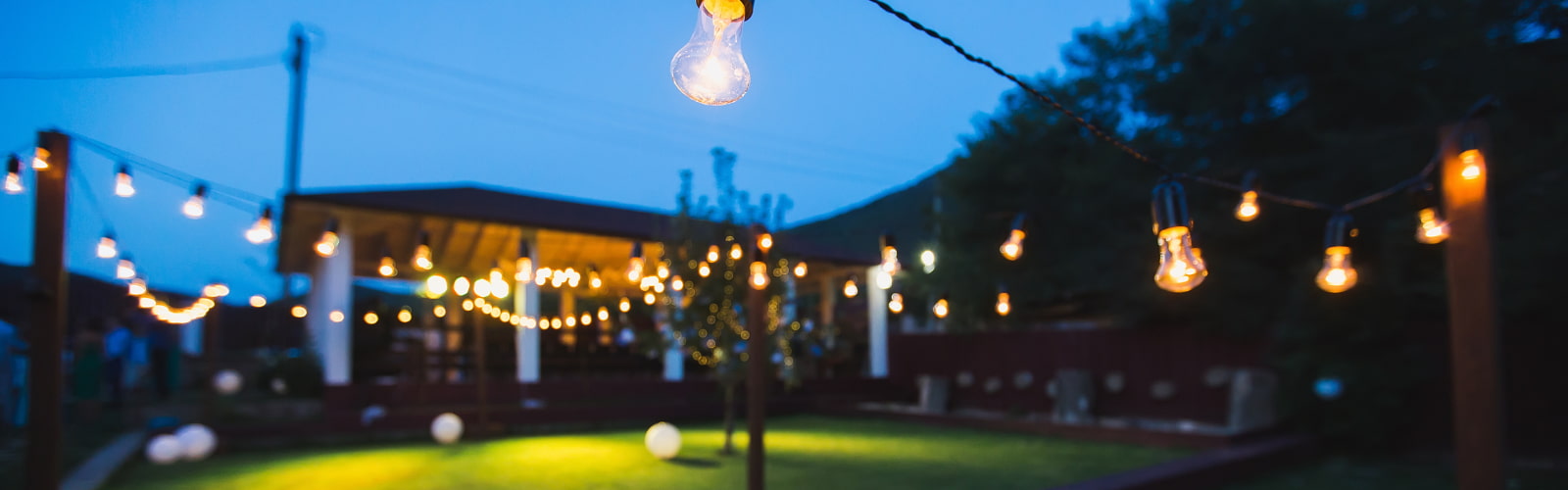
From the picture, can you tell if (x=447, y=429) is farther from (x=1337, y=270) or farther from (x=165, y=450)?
(x=1337, y=270)

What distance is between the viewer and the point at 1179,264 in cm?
340

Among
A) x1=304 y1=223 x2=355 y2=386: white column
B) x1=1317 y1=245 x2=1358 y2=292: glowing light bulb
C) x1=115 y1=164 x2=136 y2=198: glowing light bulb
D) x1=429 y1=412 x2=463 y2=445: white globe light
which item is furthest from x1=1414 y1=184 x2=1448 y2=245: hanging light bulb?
x1=304 y1=223 x2=355 y2=386: white column

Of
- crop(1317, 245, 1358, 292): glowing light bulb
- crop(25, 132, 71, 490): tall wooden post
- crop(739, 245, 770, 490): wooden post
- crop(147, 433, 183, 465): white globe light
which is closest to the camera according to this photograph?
crop(1317, 245, 1358, 292): glowing light bulb

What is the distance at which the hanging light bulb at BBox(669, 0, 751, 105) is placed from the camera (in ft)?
6.31

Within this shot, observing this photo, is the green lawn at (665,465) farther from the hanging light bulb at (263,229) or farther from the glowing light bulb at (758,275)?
the hanging light bulb at (263,229)

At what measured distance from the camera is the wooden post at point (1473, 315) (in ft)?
15.5

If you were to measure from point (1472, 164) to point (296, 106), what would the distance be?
22.6 m

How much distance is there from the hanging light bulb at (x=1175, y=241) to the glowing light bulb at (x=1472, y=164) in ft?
7.83

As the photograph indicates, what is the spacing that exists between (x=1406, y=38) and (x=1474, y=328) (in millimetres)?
7071

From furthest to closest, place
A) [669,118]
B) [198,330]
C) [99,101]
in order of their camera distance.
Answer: [669,118]
[198,330]
[99,101]

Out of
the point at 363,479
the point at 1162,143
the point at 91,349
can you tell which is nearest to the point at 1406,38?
the point at 1162,143

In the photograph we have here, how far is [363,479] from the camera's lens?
8188 millimetres

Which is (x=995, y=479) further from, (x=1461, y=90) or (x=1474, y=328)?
(x=1461, y=90)

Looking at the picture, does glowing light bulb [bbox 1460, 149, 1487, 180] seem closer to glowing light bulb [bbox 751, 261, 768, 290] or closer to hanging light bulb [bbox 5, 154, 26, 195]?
glowing light bulb [bbox 751, 261, 768, 290]
